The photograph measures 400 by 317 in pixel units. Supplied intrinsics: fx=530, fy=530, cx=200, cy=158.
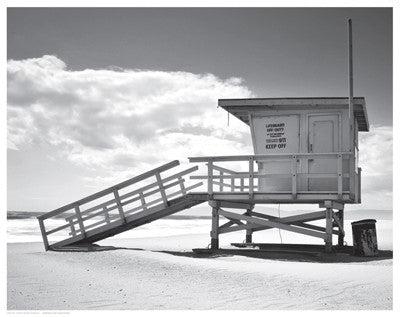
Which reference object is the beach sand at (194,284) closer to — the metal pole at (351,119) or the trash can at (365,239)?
the trash can at (365,239)

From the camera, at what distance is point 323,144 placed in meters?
15.6

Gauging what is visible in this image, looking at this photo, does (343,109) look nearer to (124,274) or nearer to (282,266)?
(282,266)

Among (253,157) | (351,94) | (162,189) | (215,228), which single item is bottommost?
(215,228)

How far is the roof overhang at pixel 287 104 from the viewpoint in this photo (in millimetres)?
15242

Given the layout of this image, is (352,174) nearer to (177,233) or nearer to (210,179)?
(210,179)

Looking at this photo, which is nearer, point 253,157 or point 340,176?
point 340,176

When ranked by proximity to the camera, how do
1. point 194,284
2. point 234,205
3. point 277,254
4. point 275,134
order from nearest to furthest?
point 194,284 → point 277,254 → point 275,134 → point 234,205

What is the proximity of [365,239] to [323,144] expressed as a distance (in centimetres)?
296

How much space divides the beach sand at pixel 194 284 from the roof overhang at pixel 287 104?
469cm

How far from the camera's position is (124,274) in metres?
11.1

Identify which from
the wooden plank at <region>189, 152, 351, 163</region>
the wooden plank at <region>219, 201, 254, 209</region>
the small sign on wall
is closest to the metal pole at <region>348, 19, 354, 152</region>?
the wooden plank at <region>189, 152, 351, 163</region>

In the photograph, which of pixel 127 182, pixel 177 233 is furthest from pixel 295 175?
pixel 177 233

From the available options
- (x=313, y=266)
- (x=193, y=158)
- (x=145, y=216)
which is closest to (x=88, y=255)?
(x=145, y=216)

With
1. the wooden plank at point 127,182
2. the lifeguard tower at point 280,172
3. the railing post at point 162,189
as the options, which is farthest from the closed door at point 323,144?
the railing post at point 162,189
